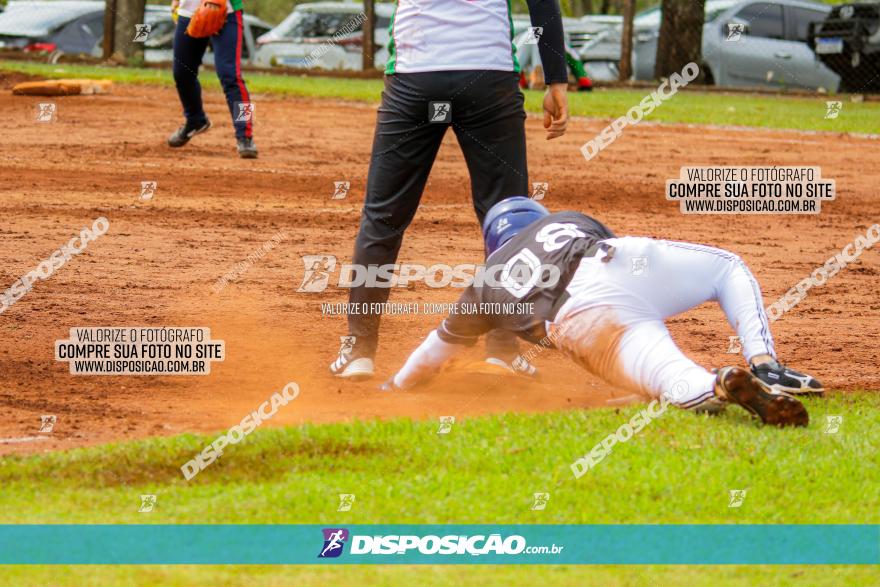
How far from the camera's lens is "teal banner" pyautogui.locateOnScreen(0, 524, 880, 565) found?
4.06 metres

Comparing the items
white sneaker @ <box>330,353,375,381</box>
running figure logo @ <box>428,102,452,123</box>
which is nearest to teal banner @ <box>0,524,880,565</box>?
white sneaker @ <box>330,353,375,381</box>

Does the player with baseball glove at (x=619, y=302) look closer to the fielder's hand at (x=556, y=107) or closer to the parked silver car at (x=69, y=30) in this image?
the fielder's hand at (x=556, y=107)

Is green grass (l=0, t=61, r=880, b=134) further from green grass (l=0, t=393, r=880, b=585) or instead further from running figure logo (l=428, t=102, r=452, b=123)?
green grass (l=0, t=393, r=880, b=585)

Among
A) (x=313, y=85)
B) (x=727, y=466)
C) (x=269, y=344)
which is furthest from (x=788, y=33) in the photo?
(x=727, y=466)

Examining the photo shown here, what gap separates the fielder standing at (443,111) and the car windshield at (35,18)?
63.3 ft

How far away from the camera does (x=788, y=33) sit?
22.5 m

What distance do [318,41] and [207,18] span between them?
12.0 meters

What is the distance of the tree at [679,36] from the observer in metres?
21.2

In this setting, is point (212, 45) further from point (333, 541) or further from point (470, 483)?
point (333, 541)

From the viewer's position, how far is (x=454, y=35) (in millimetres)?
5941

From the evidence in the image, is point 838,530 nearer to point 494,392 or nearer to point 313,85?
point 494,392

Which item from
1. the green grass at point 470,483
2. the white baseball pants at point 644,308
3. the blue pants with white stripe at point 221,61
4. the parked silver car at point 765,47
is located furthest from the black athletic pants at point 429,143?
the parked silver car at point 765,47

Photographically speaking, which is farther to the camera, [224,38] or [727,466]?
[224,38]

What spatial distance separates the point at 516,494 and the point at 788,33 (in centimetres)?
1939
